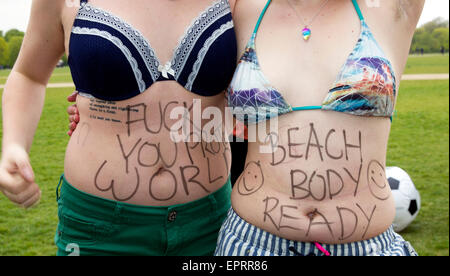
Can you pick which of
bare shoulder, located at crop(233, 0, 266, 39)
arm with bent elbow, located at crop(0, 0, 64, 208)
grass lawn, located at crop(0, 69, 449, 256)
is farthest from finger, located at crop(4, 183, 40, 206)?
grass lawn, located at crop(0, 69, 449, 256)

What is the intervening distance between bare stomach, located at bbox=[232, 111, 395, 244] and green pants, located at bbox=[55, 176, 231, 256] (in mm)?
320

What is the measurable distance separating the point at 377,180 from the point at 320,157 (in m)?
0.25

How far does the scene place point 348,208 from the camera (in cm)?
172

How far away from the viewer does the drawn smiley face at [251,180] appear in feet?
6.01

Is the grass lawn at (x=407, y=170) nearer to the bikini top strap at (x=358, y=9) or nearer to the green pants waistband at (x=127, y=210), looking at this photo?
the green pants waistband at (x=127, y=210)

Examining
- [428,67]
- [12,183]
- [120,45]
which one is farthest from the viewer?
[428,67]

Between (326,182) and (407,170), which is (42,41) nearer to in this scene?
(326,182)

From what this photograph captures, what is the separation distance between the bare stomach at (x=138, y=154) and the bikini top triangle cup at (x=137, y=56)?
0.06m

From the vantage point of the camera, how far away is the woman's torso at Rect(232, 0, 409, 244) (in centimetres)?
173

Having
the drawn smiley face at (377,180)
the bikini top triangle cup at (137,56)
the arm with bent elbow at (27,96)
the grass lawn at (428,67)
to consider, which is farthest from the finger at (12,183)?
the grass lawn at (428,67)

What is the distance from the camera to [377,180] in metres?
1.77

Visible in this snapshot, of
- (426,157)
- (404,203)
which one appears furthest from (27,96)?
(426,157)
